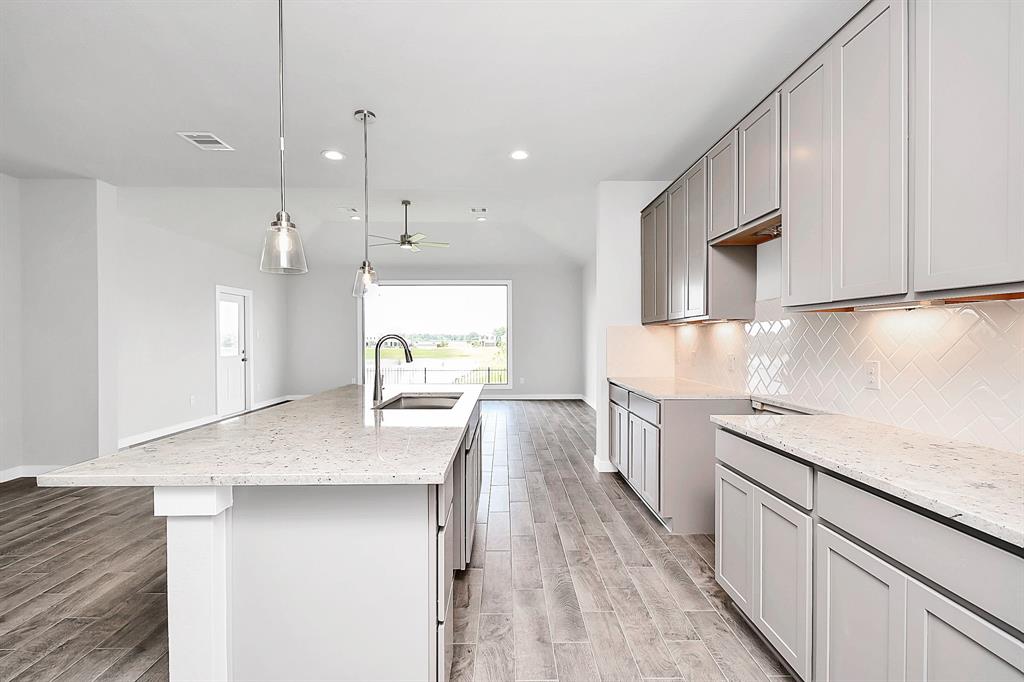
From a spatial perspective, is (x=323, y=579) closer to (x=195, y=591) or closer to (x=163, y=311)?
(x=195, y=591)

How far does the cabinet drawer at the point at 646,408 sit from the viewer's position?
10.8ft

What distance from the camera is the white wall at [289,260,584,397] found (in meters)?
9.67

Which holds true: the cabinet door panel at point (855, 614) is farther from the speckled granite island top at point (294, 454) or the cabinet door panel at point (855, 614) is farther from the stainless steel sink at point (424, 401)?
the stainless steel sink at point (424, 401)


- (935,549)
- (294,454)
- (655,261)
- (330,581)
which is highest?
(655,261)

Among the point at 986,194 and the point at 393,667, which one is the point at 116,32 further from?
the point at 986,194

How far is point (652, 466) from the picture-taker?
3.40 metres

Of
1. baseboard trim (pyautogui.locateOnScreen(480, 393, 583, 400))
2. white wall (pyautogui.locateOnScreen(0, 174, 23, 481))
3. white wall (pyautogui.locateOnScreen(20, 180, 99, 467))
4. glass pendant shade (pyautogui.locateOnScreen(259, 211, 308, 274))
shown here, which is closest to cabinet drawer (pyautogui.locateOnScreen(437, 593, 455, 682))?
glass pendant shade (pyautogui.locateOnScreen(259, 211, 308, 274))

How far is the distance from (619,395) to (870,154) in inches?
109

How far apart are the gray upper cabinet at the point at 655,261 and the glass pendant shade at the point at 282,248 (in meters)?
2.82

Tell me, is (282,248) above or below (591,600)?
above

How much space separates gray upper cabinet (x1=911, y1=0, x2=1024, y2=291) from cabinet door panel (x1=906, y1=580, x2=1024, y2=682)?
31.8 inches

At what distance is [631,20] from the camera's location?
2.23 m

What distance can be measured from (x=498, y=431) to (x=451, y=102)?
445 cm

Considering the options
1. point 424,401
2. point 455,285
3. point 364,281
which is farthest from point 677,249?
point 455,285
